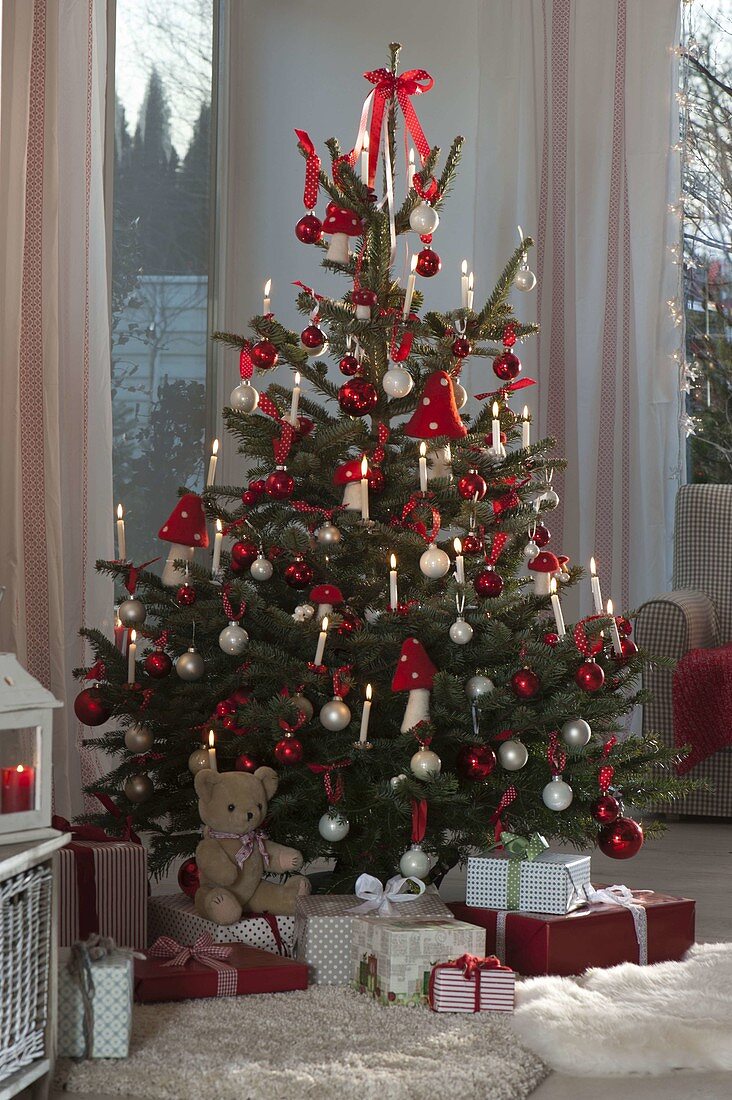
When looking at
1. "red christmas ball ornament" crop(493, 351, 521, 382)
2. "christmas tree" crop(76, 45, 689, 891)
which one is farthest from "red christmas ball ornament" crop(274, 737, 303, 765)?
"red christmas ball ornament" crop(493, 351, 521, 382)

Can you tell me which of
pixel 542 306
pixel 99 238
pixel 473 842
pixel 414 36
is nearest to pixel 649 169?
pixel 542 306

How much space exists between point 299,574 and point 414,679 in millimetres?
328

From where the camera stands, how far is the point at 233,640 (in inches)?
96.3

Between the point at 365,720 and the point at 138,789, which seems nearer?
the point at 365,720

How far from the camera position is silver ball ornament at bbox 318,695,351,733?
2357 mm

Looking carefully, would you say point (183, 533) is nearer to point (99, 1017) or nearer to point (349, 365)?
point (349, 365)

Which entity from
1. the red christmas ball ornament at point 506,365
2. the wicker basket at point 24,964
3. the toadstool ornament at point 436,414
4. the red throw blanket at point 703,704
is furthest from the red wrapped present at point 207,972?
the red throw blanket at point 703,704

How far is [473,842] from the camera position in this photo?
243 centimetres

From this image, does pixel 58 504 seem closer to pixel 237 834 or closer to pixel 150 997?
pixel 237 834

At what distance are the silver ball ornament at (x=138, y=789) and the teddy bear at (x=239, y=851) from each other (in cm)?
30

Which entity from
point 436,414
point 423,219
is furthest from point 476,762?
point 423,219

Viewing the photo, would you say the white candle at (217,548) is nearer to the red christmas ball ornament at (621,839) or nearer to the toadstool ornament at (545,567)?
the toadstool ornament at (545,567)

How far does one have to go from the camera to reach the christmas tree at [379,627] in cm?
237

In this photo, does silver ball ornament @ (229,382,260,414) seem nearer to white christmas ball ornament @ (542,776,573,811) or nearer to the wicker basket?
white christmas ball ornament @ (542,776,573,811)
